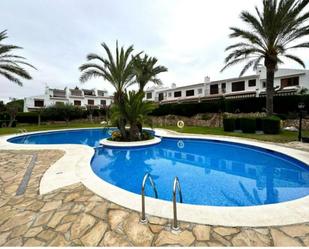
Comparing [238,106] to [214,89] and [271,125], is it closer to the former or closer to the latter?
[271,125]

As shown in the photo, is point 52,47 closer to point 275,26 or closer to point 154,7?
point 154,7

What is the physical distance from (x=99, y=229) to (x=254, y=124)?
14.6 meters

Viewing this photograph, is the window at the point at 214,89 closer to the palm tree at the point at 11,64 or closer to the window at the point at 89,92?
the palm tree at the point at 11,64

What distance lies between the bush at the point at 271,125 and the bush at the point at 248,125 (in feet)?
2.55

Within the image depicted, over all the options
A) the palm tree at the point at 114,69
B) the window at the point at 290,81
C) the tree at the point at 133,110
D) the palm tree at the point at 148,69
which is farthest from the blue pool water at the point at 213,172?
the window at the point at 290,81

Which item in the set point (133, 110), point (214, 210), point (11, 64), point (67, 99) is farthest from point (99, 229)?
point (67, 99)

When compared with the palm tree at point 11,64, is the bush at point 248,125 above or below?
below

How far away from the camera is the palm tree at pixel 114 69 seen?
34.5 feet

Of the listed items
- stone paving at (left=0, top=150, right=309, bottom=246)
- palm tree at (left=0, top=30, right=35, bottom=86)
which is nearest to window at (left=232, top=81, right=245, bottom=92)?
palm tree at (left=0, top=30, right=35, bottom=86)

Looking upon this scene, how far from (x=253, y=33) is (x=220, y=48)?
115 inches

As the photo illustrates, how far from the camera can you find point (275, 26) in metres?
12.7

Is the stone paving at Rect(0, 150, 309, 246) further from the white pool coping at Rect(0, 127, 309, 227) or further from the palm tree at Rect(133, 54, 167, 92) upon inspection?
the palm tree at Rect(133, 54, 167, 92)

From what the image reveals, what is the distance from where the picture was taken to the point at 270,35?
1305cm

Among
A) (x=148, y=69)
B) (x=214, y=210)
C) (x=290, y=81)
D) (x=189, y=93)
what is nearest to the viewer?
(x=214, y=210)
